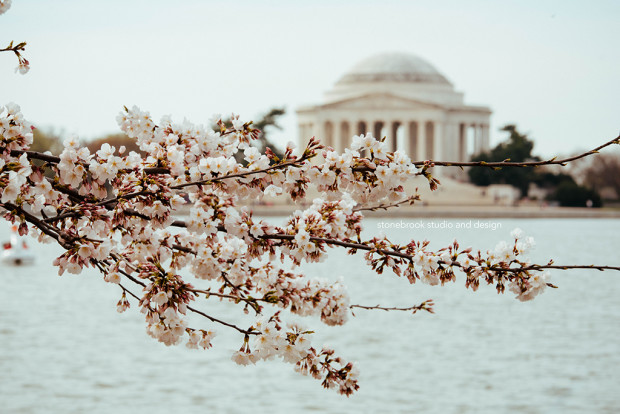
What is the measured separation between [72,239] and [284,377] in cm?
1665

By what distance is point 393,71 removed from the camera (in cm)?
11550

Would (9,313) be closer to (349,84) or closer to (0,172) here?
(0,172)

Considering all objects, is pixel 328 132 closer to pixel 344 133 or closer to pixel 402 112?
pixel 344 133

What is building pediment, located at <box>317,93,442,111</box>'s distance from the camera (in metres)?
109

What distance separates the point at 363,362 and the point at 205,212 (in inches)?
713

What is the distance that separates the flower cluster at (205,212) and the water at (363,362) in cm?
1317

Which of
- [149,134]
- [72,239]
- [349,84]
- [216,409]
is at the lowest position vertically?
[216,409]

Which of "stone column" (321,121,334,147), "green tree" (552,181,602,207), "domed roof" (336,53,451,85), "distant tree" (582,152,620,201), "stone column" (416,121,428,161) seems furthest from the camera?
"domed roof" (336,53,451,85)

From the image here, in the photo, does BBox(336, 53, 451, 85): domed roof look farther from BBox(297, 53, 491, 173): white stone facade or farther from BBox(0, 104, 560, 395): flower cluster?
BBox(0, 104, 560, 395): flower cluster

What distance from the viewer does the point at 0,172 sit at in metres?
4.30

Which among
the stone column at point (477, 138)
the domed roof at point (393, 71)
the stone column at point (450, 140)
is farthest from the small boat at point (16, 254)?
the stone column at point (477, 138)

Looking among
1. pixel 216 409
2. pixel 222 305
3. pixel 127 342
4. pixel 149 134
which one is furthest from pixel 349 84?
pixel 149 134

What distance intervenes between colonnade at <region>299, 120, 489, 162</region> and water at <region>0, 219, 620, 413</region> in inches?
2951

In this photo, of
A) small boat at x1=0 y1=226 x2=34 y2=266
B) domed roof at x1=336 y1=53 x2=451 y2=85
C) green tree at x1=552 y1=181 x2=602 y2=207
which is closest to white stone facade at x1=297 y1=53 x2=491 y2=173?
domed roof at x1=336 y1=53 x2=451 y2=85
